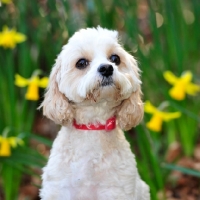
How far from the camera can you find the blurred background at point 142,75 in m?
3.80

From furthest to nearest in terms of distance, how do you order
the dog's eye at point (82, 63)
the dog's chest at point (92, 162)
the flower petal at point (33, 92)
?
the flower petal at point (33, 92)
the dog's chest at point (92, 162)
the dog's eye at point (82, 63)

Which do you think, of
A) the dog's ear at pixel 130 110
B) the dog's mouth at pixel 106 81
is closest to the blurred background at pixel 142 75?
the dog's ear at pixel 130 110

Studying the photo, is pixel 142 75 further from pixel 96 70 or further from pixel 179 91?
pixel 96 70

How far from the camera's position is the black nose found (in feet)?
8.73

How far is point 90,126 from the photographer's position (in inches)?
116

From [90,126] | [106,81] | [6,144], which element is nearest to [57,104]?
[90,126]

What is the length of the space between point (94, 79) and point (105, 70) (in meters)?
0.06

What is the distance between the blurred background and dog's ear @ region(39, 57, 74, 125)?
83 cm

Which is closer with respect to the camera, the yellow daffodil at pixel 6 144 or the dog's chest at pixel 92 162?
the dog's chest at pixel 92 162

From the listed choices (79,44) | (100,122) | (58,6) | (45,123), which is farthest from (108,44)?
(45,123)

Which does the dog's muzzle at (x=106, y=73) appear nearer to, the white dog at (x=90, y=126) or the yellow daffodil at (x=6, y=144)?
the white dog at (x=90, y=126)

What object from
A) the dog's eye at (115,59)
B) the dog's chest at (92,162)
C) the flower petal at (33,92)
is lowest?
the dog's chest at (92,162)

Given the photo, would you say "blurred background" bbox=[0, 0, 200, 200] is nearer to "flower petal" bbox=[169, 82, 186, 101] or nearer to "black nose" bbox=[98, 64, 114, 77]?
"flower petal" bbox=[169, 82, 186, 101]

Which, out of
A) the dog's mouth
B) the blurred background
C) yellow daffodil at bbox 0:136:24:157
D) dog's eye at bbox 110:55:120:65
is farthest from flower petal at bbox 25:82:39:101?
the dog's mouth
